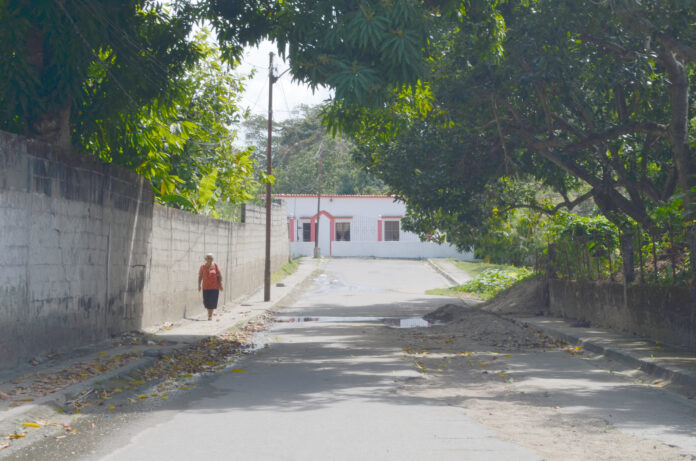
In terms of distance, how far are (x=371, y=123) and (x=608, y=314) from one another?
20.6 ft

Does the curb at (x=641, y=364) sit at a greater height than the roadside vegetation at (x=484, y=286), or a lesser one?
lesser

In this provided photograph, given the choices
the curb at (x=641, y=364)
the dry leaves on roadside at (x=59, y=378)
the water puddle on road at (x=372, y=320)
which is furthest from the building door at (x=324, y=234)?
the dry leaves on roadside at (x=59, y=378)

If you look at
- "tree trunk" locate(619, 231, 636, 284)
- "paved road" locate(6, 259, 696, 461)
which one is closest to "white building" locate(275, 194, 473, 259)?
"tree trunk" locate(619, 231, 636, 284)

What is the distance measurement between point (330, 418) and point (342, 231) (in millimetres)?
58286

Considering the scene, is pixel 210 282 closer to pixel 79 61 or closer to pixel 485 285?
pixel 79 61

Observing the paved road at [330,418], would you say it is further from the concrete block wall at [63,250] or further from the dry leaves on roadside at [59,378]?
the concrete block wall at [63,250]

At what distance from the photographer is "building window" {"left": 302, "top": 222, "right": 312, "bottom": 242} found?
6619 cm

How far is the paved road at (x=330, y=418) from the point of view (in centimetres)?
622

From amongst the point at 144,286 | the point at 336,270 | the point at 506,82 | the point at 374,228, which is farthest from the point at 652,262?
the point at 374,228

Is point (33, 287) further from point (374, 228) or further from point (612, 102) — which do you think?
point (374, 228)

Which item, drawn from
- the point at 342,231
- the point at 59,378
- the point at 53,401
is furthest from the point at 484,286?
the point at 342,231

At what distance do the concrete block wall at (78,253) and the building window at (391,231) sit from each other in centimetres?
4621

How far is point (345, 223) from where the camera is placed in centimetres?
6569

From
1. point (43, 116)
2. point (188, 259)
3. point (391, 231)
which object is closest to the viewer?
point (43, 116)
